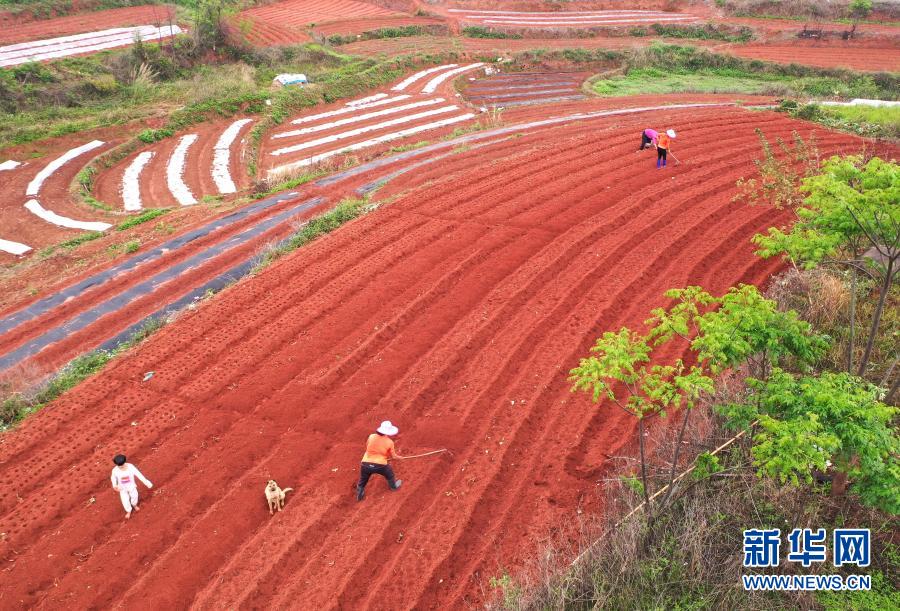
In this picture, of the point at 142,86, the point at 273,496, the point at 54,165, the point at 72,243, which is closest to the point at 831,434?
the point at 273,496

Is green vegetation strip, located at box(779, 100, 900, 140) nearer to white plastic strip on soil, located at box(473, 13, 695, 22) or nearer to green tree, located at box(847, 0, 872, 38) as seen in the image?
green tree, located at box(847, 0, 872, 38)

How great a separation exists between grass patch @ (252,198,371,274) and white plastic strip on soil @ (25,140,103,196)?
15.1 m

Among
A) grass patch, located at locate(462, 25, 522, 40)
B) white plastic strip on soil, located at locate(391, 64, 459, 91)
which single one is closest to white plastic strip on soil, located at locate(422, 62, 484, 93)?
white plastic strip on soil, located at locate(391, 64, 459, 91)

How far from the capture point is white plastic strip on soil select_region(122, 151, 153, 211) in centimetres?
2328

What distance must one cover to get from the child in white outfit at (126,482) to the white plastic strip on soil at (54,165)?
21.0 m

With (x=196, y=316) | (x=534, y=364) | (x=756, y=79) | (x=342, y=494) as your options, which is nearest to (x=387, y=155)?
(x=196, y=316)

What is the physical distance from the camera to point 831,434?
589cm

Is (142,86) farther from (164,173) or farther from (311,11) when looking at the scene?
(311,11)

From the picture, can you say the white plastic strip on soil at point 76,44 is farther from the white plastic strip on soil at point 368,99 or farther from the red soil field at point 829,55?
the red soil field at point 829,55

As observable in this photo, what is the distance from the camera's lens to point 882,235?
23.7 feet

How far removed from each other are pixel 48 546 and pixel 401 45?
142ft

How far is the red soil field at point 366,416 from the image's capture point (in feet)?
24.6

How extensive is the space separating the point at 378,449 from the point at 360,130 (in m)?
24.9

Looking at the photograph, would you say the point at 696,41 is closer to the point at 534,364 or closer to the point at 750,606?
the point at 534,364
